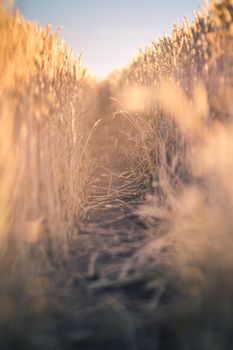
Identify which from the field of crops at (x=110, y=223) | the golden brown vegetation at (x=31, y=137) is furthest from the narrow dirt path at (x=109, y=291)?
the golden brown vegetation at (x=31, y=137)

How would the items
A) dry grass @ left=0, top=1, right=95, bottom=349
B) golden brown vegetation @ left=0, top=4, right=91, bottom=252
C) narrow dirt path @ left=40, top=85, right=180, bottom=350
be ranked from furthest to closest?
golden brown vegetation @ left=0, top=4, right=91, bottom=252 → dry grass @ left=0, top=1, right=95, bottom=349 → narrow dirt path @ left=40, top=85, right=180, bottom=350

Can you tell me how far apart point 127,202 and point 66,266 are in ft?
3.06

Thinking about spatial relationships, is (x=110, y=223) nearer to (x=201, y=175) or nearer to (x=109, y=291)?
(x=201, y=175)

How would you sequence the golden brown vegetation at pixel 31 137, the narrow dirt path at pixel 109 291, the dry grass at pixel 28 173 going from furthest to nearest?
1. the golden brown vegetation at pixel 31 137
2. the dry grass at pixel 28 173
3. the narrow dirt path at pixel 109 291

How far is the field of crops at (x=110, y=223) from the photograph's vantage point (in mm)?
1187

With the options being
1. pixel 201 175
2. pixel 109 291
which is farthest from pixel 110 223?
pixel 109 291

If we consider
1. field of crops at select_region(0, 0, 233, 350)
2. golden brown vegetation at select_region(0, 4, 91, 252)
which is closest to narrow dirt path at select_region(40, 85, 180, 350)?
field of crops at select_region(0, 0, 233, 350)

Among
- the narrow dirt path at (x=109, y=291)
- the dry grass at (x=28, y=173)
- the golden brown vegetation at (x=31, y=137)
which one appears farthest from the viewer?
the golden brown vegetation at (x=31, y=137)

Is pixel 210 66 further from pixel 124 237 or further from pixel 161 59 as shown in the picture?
pixel 161 59

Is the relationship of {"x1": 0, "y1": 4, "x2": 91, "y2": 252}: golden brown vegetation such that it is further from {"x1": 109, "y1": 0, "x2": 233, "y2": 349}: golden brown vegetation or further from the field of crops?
{"x1": 109, "y1": 0, "x2": 233, "y2": 349}: golden brown vegetation

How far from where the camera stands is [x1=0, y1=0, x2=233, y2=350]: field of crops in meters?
1.19

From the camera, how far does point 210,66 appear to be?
1796 mm

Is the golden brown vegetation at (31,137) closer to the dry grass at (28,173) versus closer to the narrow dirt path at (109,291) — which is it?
the dry grass at (28,173)

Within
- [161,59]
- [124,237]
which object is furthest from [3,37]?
[161,59]
